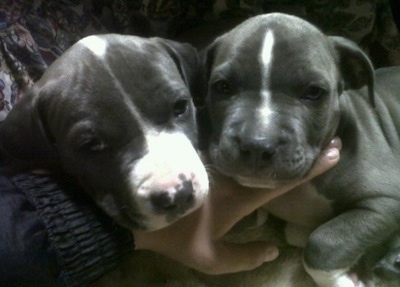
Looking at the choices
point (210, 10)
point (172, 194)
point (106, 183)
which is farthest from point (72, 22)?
point (172, 194)

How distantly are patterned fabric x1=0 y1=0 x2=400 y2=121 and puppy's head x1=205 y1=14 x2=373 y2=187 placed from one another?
2.34 ft

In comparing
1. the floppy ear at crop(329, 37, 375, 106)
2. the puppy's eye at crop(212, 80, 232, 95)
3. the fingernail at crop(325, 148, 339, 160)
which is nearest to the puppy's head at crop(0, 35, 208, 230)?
the puppy's eye at crop(212, 80, 232, 95)

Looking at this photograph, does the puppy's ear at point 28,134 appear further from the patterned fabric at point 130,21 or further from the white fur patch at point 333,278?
the white fur patch at point 333,278

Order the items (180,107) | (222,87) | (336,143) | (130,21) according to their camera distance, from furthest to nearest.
→ (130,21), (336,143), (222,87), (180,107)

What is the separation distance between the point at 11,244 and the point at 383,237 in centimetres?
120

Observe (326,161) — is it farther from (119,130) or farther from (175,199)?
(119,130)

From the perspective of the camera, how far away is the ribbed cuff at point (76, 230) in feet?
5.83

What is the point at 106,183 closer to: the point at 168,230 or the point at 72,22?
the point at 168,230

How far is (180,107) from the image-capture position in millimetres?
1836

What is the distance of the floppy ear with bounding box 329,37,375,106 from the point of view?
2.02 meters

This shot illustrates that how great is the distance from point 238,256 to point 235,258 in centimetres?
1

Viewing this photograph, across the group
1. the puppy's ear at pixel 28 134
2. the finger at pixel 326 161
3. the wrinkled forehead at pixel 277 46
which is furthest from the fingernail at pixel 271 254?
the puppy's ear at pixel 28 134

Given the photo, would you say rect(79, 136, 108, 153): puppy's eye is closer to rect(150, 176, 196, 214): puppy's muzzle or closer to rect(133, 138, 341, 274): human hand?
rect(150, 176, 196, 214): puppy's muzzle

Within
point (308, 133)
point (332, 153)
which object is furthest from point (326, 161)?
point (308, 133)
